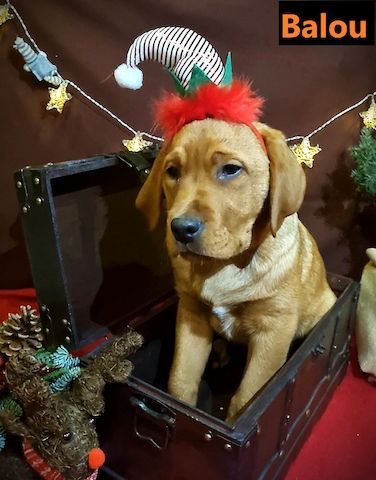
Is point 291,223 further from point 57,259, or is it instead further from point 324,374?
point 57,259

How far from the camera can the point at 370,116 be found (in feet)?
5.75

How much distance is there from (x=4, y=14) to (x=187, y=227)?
1.35 meters

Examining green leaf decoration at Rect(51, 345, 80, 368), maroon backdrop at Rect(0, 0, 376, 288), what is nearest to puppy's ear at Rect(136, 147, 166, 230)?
green leaf decoration at Rect(51, 345, 80, 368)

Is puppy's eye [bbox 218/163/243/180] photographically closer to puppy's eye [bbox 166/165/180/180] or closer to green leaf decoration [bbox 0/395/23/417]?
puppy's eye [bbox 166/165/180/180]

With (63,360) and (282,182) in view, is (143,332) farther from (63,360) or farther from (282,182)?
(282,182)

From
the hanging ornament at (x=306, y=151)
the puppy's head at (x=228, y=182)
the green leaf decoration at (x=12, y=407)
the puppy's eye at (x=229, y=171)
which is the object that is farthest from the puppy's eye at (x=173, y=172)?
the hanging ornament at (x=306, y=151)

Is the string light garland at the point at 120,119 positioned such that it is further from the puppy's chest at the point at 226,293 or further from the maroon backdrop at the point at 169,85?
the puppy's chest at the point at 226,293

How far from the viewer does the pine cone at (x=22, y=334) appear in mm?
1243

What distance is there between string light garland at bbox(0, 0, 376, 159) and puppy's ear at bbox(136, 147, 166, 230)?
0.67 m

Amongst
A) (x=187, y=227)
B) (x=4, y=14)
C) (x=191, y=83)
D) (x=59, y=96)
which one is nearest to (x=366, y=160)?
(x=191, y=83)

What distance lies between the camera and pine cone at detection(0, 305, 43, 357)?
4.08 ft

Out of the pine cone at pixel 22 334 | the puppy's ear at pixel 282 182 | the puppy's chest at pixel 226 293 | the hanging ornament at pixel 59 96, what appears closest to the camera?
the puppy's ear at pixel 282 182

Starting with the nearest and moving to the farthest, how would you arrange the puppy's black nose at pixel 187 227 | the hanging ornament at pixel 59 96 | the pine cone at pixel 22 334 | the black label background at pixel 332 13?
the puppy's black nose at pixel 187 227 < the pine cone at pixel 22 334 < the black label background at pixel 332 13 < the hanging ornament at pixel 59 96

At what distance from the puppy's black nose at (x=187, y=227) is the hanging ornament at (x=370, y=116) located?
113 cm
